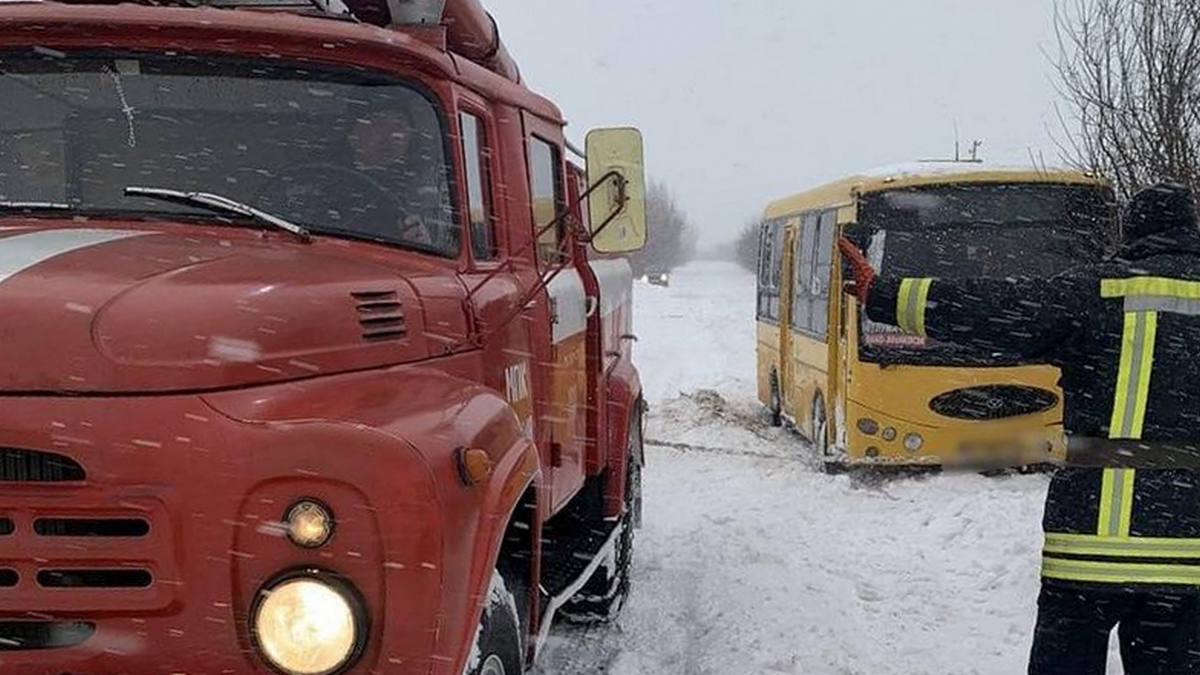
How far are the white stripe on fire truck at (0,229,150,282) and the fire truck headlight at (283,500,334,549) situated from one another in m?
0.82

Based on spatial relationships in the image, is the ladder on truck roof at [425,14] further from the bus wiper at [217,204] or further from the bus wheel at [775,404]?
the bus wheel at [775,404]

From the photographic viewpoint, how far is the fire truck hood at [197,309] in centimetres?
244

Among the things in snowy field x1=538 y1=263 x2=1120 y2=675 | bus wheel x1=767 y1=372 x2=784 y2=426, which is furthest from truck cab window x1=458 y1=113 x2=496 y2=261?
bus wheel x1=767 y1=372 x2=784 y2=426

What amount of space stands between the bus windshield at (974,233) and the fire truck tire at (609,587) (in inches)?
153

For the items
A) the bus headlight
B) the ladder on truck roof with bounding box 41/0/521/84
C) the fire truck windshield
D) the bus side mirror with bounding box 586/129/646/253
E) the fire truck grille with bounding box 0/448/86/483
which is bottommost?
the bus headlight

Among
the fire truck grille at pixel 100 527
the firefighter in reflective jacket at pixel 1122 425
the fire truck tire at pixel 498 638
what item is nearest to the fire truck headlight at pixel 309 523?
the fire truck grille at pixel 100 527

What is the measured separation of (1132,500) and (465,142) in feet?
7.55

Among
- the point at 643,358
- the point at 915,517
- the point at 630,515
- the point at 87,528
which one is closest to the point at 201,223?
the point at 87,528

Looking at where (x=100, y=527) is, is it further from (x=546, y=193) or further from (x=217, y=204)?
(x=546, y=193)

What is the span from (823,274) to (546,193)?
6600 mm

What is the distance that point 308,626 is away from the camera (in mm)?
2396

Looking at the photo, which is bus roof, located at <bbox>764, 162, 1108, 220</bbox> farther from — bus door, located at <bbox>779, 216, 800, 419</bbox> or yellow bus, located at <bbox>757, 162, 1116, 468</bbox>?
bus door, located at <bbox>779, 216, 800, 419</bbox>

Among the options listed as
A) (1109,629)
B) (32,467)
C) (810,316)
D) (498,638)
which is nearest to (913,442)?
(810,316)

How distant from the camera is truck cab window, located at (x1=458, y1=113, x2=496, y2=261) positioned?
3.83 metres
